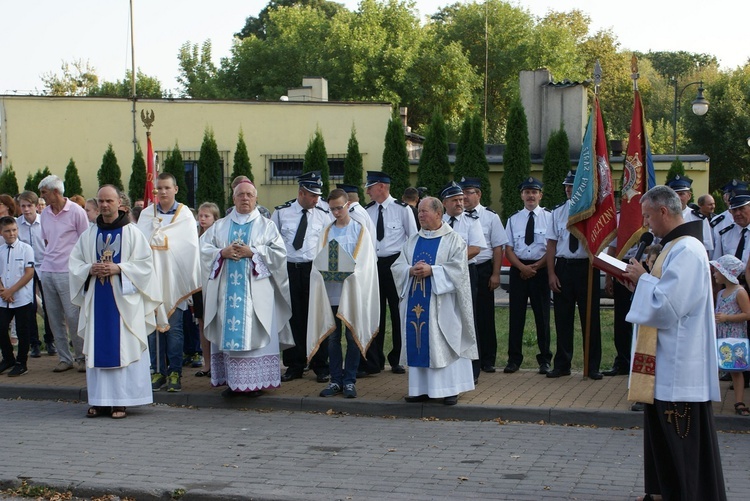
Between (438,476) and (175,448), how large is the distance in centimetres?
230

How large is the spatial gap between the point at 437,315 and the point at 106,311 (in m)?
3.17

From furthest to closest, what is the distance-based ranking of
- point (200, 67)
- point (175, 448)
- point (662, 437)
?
point (200, 67), point (175, 448), point (662, 437)

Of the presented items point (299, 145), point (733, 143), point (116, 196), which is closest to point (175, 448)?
point (116, 196)

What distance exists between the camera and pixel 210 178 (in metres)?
28.3

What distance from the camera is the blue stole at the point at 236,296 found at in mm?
9680

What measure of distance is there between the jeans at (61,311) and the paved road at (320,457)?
198 cm

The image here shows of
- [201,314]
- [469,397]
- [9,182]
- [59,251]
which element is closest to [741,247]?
[469,397]

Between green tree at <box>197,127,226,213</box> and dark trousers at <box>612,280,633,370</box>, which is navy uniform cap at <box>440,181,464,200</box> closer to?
dark trousers at <box>612,280,633,370</box>

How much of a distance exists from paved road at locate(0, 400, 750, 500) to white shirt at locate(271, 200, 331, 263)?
6.57 ft

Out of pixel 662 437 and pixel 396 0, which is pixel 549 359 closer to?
pixel 662 437

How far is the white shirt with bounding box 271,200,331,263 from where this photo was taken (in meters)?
10.9

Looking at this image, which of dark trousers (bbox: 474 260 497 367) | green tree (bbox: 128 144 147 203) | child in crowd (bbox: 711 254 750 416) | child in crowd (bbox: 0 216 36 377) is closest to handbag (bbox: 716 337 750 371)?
child in crowd (bbox: 711 254 750 416)

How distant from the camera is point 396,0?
56062 millimetres

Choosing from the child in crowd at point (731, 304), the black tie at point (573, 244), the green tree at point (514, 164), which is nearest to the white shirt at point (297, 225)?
the black tie at point (573, 244)
